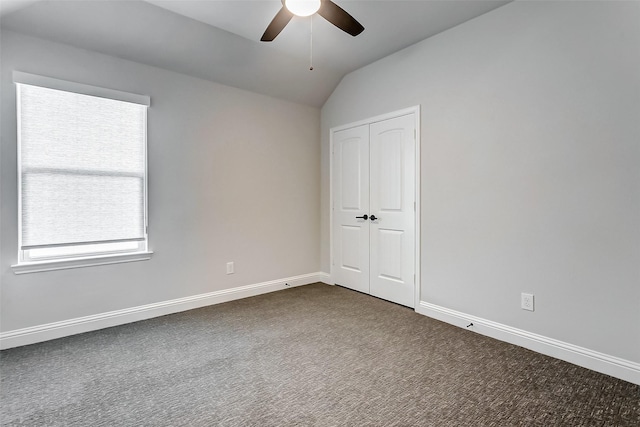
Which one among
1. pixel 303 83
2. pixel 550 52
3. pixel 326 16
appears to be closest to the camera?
pixel 326 16

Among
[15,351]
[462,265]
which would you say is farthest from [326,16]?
[15,351]

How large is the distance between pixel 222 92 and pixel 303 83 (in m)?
1.02

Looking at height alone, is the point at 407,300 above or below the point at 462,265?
below

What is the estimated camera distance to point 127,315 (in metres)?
3.05

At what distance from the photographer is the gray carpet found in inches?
67.5

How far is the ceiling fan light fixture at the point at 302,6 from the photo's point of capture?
197 cm

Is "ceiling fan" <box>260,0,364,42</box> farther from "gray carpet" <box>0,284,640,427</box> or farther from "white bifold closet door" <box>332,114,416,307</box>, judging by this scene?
"gray carpet" <box>0,284,640,427</box>

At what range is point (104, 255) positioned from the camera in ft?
9.62

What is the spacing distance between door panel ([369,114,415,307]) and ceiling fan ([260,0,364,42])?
149cm

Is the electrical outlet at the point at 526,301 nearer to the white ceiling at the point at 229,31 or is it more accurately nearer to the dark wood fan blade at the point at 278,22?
the white ceiling at the point at 229,31

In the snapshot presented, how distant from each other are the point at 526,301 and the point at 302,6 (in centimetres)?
→ 275

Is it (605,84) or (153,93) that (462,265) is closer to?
(605,84)

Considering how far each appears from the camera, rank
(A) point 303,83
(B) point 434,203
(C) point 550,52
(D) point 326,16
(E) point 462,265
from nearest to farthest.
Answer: (D) point 326,16 → (C) point 550,52 → (E) point 462,265 → (B) point 434,203 → (A) point 303,83

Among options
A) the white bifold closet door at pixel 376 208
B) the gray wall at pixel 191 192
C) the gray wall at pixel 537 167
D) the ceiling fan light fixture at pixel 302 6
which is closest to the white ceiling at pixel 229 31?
the gray wall at pixel 191 192
